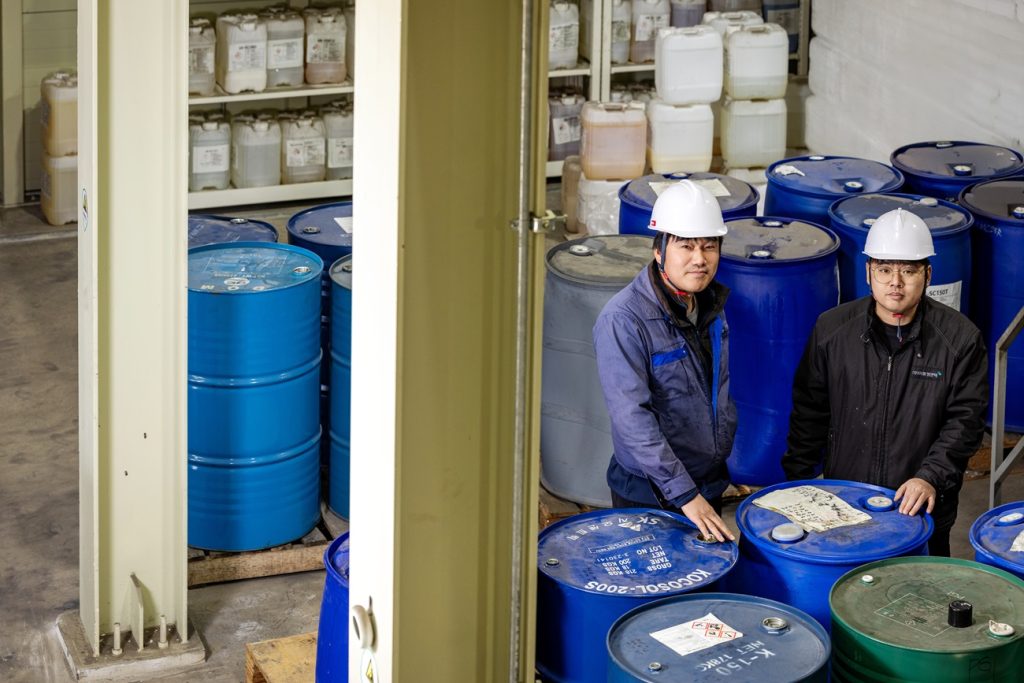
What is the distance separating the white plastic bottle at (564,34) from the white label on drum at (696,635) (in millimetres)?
6946

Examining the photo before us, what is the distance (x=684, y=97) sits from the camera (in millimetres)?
8953

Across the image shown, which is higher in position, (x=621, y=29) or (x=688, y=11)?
(x=688, y=11)

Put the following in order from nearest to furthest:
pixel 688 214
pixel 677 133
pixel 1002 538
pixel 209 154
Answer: pixel 1002 538 < pixel 688 214 < pixel 677 133 < pixel 209 154

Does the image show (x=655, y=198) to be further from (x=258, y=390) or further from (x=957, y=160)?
(x=258, y=390)

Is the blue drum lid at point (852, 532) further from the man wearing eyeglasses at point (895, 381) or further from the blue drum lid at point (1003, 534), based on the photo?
the man wearing eyeglasses at point (895, 381)

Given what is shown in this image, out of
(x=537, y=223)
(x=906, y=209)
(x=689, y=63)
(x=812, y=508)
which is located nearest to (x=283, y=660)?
(x=812, y=508)

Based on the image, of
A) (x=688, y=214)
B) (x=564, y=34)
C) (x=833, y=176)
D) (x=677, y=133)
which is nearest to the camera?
(x=688, y=214)

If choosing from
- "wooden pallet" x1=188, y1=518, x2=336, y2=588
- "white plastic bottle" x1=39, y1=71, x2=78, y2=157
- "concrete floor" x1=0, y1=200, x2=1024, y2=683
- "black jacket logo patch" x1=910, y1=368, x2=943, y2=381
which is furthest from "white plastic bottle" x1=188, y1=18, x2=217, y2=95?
"black jacket logo patch" x1=910, y1=368, x2=943, y2=381

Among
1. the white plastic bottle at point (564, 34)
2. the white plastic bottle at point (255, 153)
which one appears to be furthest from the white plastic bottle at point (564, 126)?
the white plastic bottle at point (255, 153)

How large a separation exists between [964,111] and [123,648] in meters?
4.96

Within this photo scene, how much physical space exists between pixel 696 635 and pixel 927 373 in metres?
1.78

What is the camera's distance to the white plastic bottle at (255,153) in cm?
967

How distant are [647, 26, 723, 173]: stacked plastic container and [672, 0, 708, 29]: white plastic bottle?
1191 mm

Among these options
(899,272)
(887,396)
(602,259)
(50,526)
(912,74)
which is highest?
(912,74)
